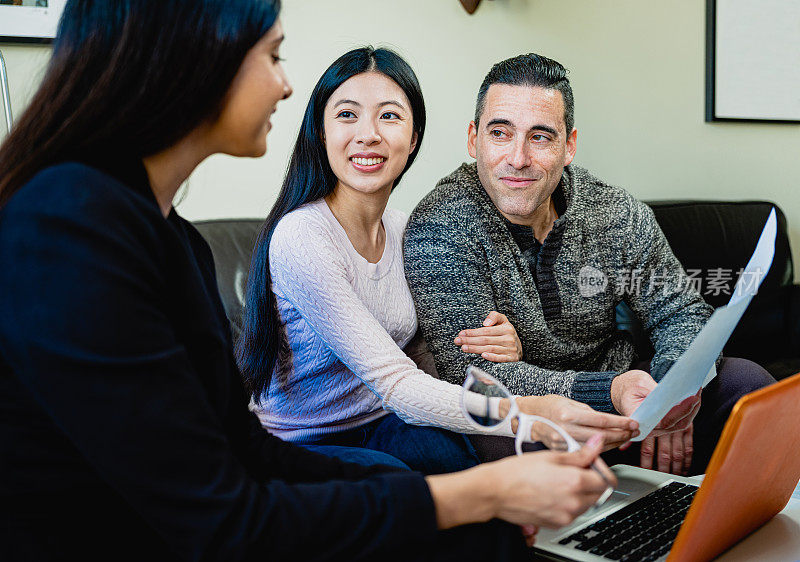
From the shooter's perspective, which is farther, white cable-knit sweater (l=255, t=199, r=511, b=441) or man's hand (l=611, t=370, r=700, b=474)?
man's hand (l=611, t=370, r=700, b=474)

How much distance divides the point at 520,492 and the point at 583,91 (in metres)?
2.22

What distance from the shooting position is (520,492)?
0.77 metres

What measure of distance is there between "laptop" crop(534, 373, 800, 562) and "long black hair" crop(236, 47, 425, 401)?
603mm

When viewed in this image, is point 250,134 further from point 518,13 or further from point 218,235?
point 518,13

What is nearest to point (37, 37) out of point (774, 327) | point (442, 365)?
point (442, 365)

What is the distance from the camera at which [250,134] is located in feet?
2.72

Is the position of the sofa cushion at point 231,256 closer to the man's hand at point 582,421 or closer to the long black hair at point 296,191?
the long black hair at point 296,191

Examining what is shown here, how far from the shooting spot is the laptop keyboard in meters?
0.99

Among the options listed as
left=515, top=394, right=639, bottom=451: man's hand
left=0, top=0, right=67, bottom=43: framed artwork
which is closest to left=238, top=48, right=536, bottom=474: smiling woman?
left=515, top=394, right=639, bottom=451: man's hand

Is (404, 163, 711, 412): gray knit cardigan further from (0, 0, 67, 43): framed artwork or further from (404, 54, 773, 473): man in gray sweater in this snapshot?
(0, 0, 67, 43): framed artwork

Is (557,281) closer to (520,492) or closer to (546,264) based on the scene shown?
(546,264)

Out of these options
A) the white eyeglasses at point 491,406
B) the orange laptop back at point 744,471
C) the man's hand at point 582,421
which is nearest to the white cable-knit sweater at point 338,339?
the man's hand at point 582,421

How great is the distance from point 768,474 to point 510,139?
0.93m

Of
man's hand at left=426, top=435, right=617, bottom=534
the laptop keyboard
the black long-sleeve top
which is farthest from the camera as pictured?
the laptop keyboard
